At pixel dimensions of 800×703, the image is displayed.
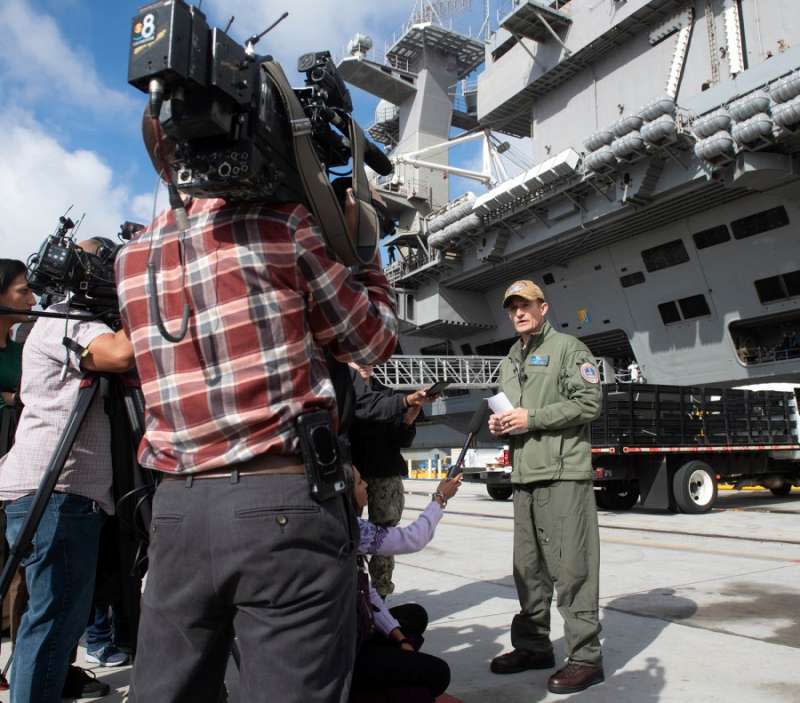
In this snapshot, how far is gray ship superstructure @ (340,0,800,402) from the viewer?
20.7m

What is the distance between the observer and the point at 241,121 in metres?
1.54

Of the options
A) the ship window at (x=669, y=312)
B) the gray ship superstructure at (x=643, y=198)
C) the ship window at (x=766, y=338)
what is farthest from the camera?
the ship window at (x=669, y=312)

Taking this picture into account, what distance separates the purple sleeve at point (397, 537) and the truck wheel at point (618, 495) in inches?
437

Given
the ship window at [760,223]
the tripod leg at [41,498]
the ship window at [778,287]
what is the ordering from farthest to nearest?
the ship window at [778,287]
the ship window at [760,223]
the tripod leg at [41,498]

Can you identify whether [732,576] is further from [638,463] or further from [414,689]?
[638,463]

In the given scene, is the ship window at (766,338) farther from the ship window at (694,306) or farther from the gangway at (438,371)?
the gangway at (438,371)

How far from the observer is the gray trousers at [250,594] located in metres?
1.46

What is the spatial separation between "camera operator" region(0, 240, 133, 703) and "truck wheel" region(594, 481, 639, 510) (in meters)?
11.8

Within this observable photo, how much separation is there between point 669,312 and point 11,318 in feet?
86.4

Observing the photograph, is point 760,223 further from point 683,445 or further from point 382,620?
point 382,620

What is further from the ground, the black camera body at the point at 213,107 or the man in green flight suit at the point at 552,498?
the black camera body at the point at 213,107

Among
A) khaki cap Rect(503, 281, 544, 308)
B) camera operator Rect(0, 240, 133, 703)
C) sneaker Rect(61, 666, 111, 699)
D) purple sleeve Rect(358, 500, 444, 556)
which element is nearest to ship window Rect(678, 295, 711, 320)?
khaki cap Rect(503, 281, 544, 308)

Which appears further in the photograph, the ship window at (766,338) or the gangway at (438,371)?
the gangway at (438,371)

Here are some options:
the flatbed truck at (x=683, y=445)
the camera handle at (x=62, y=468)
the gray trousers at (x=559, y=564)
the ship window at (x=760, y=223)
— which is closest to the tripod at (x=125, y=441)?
the camera handle at (x=62, y=468)
